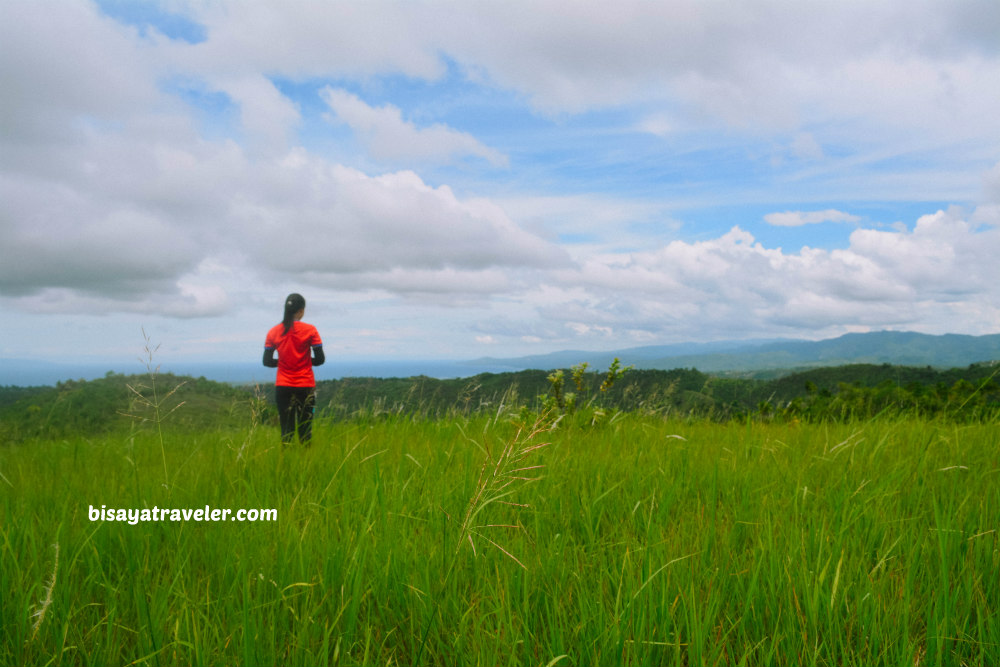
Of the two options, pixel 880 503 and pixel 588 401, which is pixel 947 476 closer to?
pixel 880 503

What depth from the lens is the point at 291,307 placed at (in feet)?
22.2

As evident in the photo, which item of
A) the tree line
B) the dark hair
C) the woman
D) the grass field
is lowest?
the grass field

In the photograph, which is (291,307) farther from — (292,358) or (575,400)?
(575,400)

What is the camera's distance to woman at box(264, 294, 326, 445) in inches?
260

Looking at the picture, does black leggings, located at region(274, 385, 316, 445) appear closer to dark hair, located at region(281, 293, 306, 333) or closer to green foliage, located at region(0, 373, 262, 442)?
dark hair, located at region(281, 293, 306, 333)

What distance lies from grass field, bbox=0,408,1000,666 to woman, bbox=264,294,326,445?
3519mm

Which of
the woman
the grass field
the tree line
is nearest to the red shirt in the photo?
A: the woman

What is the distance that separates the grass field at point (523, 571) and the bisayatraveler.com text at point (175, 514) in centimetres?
6

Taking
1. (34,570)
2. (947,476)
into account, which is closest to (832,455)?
(947,476)

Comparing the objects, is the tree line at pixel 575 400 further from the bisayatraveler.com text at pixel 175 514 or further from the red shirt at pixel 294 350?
the bisayatraveler.com text at pixel 175 514

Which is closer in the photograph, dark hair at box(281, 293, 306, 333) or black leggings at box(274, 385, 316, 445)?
black leggings at box(274, 385, 316, 445)

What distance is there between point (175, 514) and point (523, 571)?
67.1 inches

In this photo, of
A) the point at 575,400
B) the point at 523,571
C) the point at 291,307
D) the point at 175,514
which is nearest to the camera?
the point at 523,571

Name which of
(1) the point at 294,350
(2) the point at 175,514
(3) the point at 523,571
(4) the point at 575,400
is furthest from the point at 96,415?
(3) the point at 523,571
